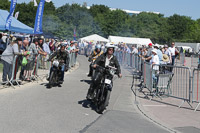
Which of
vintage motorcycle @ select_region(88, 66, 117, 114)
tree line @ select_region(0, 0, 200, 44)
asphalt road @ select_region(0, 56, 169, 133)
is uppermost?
tree line @ select_region(0, 0, 200, 44)

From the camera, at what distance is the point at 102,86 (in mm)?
9344

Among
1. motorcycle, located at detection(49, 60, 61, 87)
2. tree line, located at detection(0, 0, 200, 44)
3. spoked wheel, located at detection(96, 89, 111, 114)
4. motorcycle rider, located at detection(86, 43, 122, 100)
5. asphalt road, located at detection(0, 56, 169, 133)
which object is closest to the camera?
asphalt road, located at detection(0, 56, 169, 133)

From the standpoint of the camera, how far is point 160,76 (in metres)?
12.1

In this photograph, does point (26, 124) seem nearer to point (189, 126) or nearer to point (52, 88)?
point (189, 126)

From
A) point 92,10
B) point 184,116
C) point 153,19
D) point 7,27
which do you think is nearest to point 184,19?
point 153,19

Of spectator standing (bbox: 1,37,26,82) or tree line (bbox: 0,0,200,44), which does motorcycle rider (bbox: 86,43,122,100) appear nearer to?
spectator standing (bbox: 1,37,26,82)

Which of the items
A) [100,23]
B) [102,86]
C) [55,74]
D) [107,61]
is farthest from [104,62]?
[100,23]

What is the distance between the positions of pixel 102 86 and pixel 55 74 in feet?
14.0

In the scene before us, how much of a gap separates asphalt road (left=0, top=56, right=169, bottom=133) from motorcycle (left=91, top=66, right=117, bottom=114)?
0.81 ft

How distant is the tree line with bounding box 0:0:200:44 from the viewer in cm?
9150

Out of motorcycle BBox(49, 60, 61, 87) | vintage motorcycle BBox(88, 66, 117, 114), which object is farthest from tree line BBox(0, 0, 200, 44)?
vintage motorcycle BBox(88, 66, 117, 114)

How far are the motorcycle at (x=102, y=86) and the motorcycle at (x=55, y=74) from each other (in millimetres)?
3721

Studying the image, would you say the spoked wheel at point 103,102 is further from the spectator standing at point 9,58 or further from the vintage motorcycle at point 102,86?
the spectator standing at point 9,58

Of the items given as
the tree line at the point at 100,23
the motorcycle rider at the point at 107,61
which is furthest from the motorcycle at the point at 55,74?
the tree line at the point at 100,23
